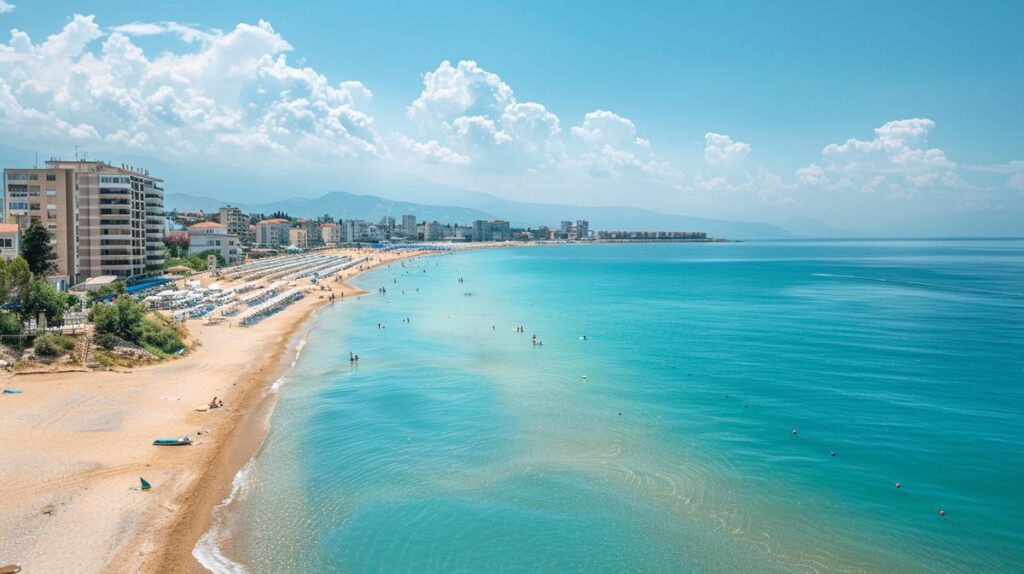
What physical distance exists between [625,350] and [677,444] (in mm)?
18951

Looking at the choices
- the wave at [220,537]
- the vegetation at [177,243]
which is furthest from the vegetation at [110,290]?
the vegetation at [177,243]

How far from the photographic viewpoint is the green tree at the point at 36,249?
49000 millimetres

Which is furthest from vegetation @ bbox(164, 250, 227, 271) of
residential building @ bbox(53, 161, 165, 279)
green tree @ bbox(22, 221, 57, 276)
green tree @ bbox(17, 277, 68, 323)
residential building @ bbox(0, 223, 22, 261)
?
green tree @ bbox(17, 277, 68, 323)

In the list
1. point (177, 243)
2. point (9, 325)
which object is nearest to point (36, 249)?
point (9, 325)

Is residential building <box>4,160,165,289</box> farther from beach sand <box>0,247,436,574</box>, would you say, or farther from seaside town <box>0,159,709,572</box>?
beach sand <box>0,247,436,574</box>

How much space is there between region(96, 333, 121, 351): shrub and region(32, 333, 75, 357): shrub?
5.03 ft

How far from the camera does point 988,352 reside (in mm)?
40125

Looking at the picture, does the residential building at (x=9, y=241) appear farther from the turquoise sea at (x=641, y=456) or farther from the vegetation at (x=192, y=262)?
the vegetation at (x=192, y=262)

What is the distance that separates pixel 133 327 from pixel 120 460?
16.7 metres

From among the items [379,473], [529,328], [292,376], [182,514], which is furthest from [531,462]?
[529,328]

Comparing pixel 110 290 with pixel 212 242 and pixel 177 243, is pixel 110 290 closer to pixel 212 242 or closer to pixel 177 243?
pixel 212 242

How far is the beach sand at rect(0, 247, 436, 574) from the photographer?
15375 millimetres

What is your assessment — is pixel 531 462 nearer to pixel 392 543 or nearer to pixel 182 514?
pixel 392 543

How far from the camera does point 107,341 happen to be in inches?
1293
